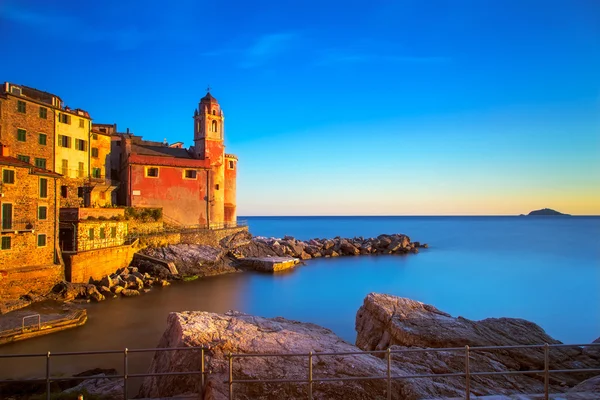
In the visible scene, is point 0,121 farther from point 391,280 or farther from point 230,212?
point 391,280

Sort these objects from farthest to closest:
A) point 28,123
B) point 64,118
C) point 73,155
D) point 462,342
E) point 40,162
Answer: point 73,155, point 64,118, point 40,162, point 28,123, point 462,342

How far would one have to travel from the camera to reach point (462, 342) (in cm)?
1055

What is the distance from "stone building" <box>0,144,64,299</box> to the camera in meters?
21.4

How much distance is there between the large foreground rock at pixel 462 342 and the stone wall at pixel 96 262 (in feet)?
69.2

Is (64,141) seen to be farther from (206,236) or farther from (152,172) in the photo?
(206,236)

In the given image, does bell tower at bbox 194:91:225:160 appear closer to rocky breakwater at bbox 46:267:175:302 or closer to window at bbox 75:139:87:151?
window at bbox 75:139:87:151

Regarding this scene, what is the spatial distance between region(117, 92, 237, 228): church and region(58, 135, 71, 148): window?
533 cm

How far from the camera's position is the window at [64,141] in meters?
33.3

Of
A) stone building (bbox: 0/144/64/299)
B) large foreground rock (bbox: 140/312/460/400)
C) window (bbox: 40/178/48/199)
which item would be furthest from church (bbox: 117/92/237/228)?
large foreground rock (bbox: 140/312/460/400)

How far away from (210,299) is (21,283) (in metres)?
11.5

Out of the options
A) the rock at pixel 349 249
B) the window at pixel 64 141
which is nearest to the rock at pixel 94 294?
the window at pixel 64 141

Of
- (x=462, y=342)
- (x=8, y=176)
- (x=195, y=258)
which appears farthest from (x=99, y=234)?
(x=462, y=342)

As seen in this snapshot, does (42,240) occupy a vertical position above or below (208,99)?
below

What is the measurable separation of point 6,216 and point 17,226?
869mm
